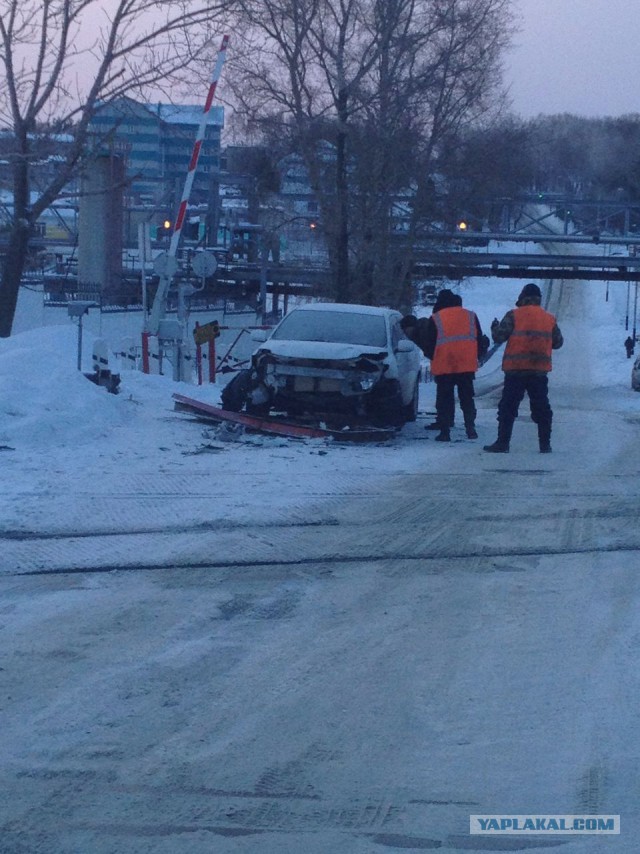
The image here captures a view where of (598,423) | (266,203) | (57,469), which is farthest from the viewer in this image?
(266,203)

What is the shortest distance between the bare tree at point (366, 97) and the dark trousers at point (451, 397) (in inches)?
661

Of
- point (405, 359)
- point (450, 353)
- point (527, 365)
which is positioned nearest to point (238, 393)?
point (405, 359)

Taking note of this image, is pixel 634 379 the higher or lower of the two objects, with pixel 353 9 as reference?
lower

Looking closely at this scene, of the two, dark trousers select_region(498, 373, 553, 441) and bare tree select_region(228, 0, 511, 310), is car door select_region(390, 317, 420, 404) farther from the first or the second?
bare tree select_region(228, 0, 511, 310)

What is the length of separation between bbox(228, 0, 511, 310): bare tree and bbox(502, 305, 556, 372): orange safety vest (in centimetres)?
1757

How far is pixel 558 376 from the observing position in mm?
49844

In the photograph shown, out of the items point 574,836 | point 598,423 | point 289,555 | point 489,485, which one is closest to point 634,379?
point 598,423

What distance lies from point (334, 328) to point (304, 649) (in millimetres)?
8333

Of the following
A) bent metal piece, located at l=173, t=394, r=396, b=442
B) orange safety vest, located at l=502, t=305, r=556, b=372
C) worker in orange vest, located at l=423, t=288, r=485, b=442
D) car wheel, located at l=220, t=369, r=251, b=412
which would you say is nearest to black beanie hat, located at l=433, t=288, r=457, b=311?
worker in orange vest, located at l=423, t=288, r=485, b=442

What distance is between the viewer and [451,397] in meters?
13.2

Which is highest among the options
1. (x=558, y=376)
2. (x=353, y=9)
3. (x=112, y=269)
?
(x=353, y=9)

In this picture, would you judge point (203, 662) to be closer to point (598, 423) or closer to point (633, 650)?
point (633, 650)

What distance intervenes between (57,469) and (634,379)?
28213mm

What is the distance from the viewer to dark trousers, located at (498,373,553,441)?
467 inches
